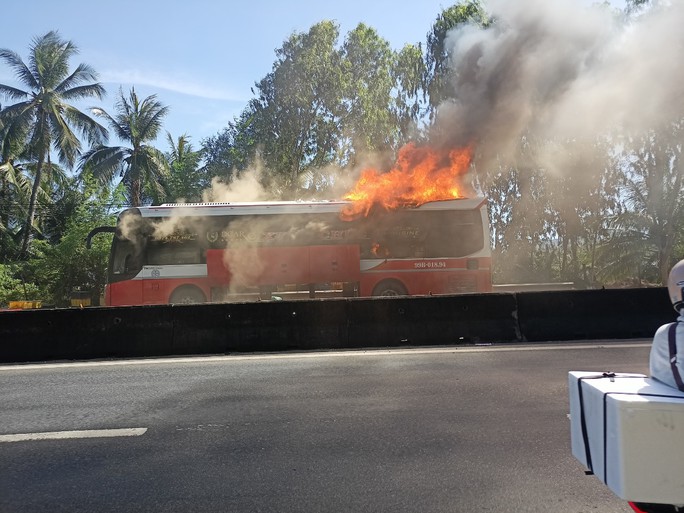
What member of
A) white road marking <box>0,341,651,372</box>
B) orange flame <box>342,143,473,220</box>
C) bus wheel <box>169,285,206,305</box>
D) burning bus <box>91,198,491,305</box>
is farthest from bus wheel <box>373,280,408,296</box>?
white road marking <box>0,341,651,372</box>

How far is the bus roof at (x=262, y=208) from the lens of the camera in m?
15.8

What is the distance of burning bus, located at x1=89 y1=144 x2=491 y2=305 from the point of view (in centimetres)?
1552

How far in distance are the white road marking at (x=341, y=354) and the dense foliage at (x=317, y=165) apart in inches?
685

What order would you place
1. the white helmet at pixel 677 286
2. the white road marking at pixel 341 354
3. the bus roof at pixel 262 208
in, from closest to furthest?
the white helmet at pixel 677 286 → the white road marking at pixel 341 354 → the bus roof at pixel 262 208

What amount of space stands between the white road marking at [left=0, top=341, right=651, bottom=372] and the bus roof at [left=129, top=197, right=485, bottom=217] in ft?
23.9

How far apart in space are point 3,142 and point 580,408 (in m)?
33.2

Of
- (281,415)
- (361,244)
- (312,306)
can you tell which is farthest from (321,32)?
(281,415)

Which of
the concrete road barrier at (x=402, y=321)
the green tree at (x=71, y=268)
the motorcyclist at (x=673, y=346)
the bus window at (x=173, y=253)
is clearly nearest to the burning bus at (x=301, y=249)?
the bus window at (x=173, y=253)

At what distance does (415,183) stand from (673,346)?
1437cm

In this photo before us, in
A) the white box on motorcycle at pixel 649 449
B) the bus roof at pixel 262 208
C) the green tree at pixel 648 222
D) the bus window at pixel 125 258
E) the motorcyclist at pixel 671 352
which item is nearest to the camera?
the white box on motorcycle at pixel 649 449

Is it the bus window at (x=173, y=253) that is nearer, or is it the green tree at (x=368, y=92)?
the bus window at (x=173, y=253)

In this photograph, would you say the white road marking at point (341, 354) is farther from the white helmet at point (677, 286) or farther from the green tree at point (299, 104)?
the green tree at point (299, 104)

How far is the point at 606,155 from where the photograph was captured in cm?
2452

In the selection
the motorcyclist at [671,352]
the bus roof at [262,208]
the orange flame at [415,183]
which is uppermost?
the orange flame at [415,183]
